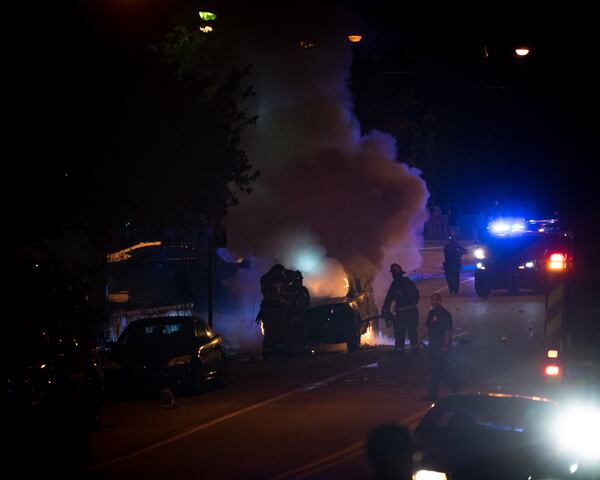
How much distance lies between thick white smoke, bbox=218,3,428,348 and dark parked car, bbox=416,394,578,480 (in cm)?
2659

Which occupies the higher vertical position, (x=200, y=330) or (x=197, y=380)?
(x=200, y=330)

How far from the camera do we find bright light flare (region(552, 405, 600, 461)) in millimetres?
9266

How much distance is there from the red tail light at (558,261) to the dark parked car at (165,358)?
331 inches

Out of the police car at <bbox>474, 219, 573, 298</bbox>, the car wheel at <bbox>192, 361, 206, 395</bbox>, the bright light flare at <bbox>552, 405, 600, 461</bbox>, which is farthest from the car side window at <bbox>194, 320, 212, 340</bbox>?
the police car at <bbox>474, 219, 573, 298</bbox>

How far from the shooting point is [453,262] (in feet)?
120

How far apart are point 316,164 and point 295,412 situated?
22.7 meters

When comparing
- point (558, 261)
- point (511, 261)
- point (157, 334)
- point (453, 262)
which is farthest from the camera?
point (453, 262)

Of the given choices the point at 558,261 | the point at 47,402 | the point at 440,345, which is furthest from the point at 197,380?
the point at 558,261

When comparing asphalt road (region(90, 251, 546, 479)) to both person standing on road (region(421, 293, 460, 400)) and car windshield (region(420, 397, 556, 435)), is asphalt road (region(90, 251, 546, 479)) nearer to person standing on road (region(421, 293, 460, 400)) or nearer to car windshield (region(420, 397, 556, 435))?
person standing on road (region(421, 293, 460, 400))

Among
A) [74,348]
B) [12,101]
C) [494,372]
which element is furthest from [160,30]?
[494,372]

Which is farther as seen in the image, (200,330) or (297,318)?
(297,318)

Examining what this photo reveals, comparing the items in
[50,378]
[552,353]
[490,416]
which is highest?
[552,353]

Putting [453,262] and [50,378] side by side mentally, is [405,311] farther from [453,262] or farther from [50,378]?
[453,262]

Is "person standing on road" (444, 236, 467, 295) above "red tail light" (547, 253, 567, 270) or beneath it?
above
